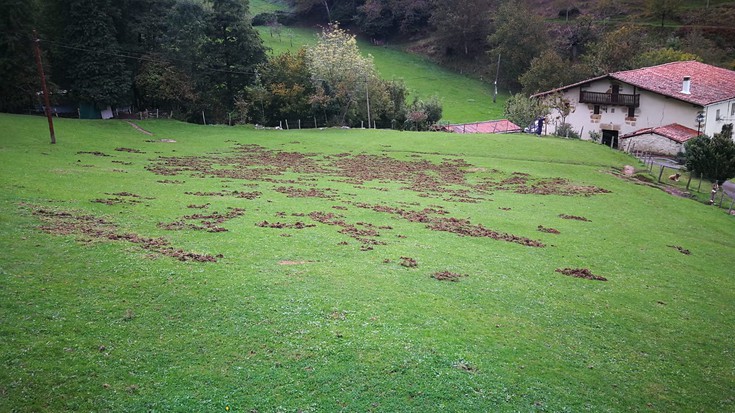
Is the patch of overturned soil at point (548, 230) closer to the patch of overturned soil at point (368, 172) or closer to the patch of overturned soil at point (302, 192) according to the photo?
the patch of overturned soil at point (368, 172)

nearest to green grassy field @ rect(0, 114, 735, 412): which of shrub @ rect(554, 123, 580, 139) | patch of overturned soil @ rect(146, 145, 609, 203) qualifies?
patch of overturned soil @ rect(146, 145, 609, 203)

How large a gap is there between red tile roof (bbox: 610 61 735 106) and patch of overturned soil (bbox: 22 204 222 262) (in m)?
68.3

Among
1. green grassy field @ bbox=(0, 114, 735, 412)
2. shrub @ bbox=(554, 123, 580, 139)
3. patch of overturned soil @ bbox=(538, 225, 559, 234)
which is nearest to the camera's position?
green grassy field @ bbox=(0, 114, 735, 412)

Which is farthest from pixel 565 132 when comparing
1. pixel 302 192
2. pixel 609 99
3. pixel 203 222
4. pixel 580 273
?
pixel 203 222

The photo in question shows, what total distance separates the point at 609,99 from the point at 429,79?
4494cm

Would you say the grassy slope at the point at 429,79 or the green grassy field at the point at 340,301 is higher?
the grassy slope at the point at 429,79

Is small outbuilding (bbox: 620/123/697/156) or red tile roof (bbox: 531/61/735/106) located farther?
red tile roof (bbox: 531/61/735/106)

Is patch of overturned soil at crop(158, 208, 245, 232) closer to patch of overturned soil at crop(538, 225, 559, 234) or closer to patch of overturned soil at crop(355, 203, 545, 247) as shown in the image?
patch of overturned soil at crop(355, 203, 545, 247)

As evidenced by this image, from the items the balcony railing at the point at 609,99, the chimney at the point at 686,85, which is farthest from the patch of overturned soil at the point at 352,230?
the chimney at the point at 686,85

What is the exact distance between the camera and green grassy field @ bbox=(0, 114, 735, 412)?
37.3 feet

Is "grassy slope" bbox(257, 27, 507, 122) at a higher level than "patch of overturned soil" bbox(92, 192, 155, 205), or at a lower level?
higher

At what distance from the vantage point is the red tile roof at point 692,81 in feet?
216

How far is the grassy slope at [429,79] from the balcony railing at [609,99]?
2150 centimetres

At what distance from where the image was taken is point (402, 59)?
119 m
